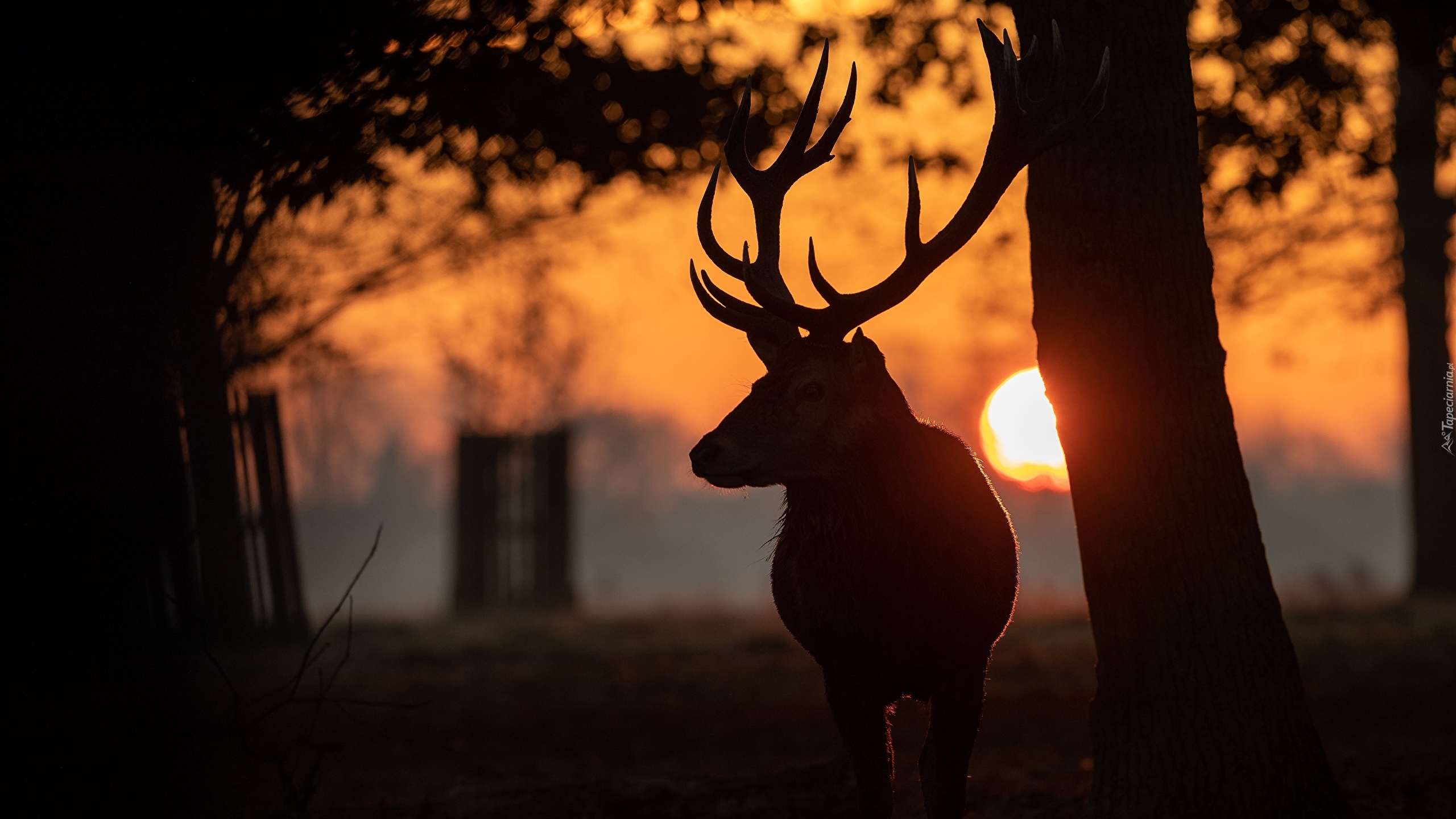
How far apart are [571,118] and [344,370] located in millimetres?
5743

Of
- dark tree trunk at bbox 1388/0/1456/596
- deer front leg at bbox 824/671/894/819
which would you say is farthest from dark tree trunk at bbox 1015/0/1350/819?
dark tree trunk at bbox 1388/0/1456/596

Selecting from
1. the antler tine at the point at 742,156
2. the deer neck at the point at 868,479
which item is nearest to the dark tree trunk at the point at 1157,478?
the deer neck at the point at 868,479

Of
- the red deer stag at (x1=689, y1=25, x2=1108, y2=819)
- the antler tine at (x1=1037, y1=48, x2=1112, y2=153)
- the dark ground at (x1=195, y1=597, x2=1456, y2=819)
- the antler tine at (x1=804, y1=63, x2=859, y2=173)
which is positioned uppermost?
the antler tine at (x1=804, y1=63, x2=859, y2=173)

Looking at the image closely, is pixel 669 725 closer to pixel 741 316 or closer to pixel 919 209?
pixel 741 316

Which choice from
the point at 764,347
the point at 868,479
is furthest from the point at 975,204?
the point at 868,479

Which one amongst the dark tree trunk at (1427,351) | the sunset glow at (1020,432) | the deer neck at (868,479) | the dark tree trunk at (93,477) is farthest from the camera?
the sunset glow at (1020,432)

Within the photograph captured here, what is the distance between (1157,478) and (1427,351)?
491 inches

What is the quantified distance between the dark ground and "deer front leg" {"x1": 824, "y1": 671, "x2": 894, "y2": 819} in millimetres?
730

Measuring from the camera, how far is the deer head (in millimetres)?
4629

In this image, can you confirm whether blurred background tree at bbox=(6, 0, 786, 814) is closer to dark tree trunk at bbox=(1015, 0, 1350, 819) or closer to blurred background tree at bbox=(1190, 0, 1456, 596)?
dark tree trunk at bbox=(1015, 0, 1350, 819)

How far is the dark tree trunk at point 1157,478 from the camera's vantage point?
15.9 ft

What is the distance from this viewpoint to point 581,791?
548 centimetres

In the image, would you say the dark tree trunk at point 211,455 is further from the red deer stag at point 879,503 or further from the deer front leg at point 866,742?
the deer front leg at point 866,742

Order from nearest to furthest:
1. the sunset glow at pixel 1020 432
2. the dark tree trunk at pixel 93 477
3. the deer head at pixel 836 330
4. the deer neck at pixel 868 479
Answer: the dark tree trunk at pixel 93 477, the deer head at pixel 836 330, the deer neck at pixel 868 479, the sunset glow at pixel 1020 432
